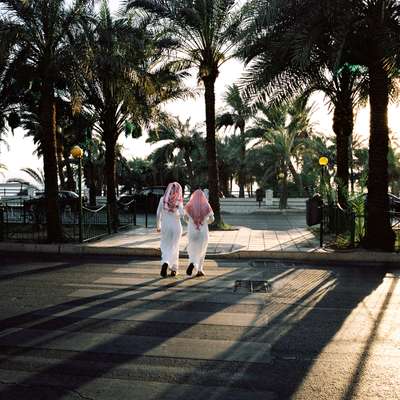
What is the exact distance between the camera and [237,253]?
444 inches

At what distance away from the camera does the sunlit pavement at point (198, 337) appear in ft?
12.8

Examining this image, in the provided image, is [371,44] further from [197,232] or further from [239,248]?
[197,232]

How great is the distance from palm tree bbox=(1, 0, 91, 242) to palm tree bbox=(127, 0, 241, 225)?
3.72 m

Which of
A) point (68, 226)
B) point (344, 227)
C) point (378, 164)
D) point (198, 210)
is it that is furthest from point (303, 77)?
point (68, 226)

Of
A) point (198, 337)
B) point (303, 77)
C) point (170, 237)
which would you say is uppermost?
point (303, 77)

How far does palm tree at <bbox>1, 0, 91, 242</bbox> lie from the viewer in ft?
41.9

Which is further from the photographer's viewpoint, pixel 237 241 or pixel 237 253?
pixel 237 241

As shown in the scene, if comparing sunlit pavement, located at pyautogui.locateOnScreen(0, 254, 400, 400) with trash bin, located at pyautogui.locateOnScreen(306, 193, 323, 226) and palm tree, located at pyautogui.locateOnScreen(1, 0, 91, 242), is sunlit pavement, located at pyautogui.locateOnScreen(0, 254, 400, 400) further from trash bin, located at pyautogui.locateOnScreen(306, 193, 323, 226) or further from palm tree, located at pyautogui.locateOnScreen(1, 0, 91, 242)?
trash bin, located at pyautogui.locateOnScreen(306, 193, 323, 226)

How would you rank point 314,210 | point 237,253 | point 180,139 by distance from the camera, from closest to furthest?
point 237,253, point 314,210, point 180,139

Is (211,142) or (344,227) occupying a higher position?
(211,142)

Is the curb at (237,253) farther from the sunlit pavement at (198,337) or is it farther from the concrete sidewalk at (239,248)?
the sunlit pavement at (198,337)

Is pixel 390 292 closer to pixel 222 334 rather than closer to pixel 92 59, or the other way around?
pixel 222 334

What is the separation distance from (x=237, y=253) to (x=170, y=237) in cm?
289

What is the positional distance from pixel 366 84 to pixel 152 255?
A: 914 cm
